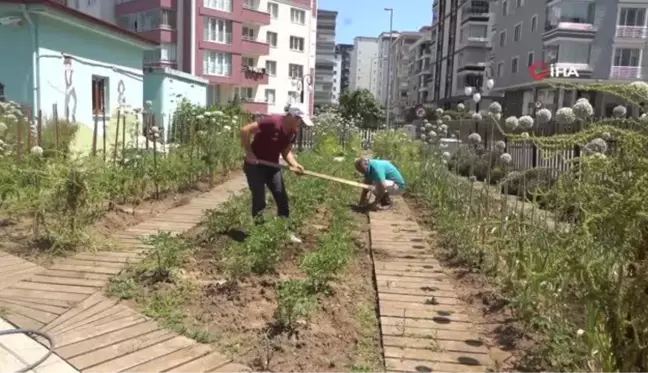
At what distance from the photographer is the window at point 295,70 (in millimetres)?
51031

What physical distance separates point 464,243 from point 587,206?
3.02m

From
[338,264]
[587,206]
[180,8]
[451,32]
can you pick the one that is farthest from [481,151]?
[451,32]

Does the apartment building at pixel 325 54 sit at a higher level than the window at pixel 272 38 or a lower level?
higher

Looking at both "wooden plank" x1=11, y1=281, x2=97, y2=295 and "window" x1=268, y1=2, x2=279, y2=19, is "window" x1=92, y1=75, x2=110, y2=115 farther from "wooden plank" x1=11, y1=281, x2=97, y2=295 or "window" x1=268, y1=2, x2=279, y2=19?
"window" x1=268, y1=2, x2=279, y2=19

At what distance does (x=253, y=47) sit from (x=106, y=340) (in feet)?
142

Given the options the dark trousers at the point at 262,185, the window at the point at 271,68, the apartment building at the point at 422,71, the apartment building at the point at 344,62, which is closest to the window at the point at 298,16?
the window at the point at 271,68

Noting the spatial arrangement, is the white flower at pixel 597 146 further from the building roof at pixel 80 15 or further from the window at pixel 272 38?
the window at pixel 272 38

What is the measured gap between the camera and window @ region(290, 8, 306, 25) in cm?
5144

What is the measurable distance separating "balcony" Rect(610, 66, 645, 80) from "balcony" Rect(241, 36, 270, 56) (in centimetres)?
2697

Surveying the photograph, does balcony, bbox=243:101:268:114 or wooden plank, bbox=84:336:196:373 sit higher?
balcony, bbox=243:101:268:114

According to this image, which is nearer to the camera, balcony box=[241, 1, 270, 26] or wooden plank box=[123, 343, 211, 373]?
wooden plank box=[123, 343, 211, 373]

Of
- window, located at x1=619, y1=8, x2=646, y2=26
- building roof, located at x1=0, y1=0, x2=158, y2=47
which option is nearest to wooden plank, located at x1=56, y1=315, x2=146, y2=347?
building roof, located at x1=0, y1=0, x2=158, y2=47

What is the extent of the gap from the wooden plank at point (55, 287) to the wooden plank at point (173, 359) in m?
1.28

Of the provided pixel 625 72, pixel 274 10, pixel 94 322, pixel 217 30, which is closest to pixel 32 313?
pixel 94 322
